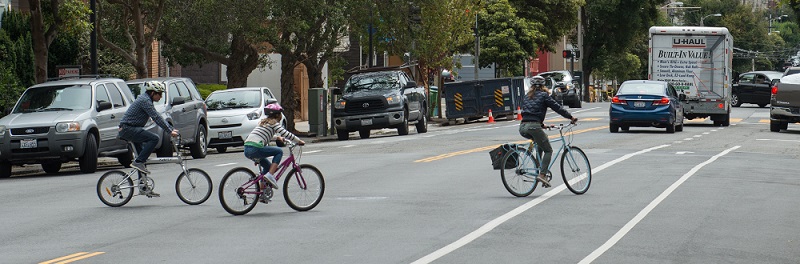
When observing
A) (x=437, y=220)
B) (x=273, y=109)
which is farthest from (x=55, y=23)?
(x=437, y=220)

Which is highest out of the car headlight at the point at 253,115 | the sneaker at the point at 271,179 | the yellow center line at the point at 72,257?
the car headlight at the point at 253,115

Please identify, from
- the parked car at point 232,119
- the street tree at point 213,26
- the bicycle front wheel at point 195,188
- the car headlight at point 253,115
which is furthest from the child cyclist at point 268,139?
the street tree at point 213,26

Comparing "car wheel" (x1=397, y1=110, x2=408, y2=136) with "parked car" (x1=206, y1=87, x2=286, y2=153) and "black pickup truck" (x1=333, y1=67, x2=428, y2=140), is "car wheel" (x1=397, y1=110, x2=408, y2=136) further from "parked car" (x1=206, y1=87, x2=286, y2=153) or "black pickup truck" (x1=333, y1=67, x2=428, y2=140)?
"parked car" (x1=206, y1=87, x2=286, y2=153)

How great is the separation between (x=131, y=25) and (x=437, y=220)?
26600 mm

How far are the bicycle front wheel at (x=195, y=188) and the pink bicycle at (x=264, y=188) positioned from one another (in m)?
1.31

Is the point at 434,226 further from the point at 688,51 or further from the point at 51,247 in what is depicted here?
the point at 688,51

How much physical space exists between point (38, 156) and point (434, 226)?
10891 mm

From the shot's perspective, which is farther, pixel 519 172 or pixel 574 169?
pixel 574 169

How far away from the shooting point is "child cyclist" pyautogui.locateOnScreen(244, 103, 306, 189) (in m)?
15.5

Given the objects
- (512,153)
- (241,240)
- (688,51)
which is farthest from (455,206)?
(688,51)

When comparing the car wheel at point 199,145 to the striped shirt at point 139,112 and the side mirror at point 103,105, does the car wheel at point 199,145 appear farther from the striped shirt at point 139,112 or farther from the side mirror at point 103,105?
the striped shirt at point 139,112

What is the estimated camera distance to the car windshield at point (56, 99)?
24250mm

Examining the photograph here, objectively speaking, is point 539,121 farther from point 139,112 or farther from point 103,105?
point 103,105

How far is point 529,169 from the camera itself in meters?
17.7
